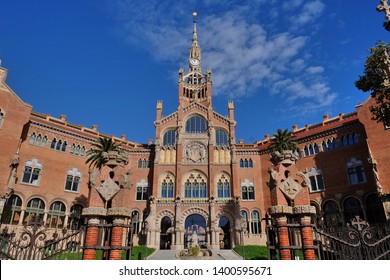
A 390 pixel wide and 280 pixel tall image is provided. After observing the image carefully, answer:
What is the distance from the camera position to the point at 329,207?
34.1 metres

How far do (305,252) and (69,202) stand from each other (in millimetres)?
32791

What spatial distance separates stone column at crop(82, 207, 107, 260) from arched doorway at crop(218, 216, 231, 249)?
94.2 feet

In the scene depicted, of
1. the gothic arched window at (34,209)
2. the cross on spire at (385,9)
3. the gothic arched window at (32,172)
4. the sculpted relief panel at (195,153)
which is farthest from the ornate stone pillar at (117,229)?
the sculpted relief panel at (195,153)

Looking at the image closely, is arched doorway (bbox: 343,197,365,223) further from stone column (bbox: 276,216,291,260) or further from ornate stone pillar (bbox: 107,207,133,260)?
ornate stone pillar (bbox: 107,207,133,260)

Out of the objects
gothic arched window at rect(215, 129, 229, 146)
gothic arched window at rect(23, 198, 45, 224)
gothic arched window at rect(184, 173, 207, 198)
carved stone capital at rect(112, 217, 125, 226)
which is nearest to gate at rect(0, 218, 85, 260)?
carved stone capital at rect(112, 217, 125, 226)

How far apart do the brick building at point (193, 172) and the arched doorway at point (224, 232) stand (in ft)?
0.44

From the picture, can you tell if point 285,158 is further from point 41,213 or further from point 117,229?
point 41,213

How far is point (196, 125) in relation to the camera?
4438cm

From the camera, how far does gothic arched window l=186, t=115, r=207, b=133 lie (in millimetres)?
43903

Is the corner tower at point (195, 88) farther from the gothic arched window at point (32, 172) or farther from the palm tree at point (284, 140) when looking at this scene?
the gothic arched window at point (32, 172)

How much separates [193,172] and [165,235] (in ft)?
30.9

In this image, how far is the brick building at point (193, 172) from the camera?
1228 inches
